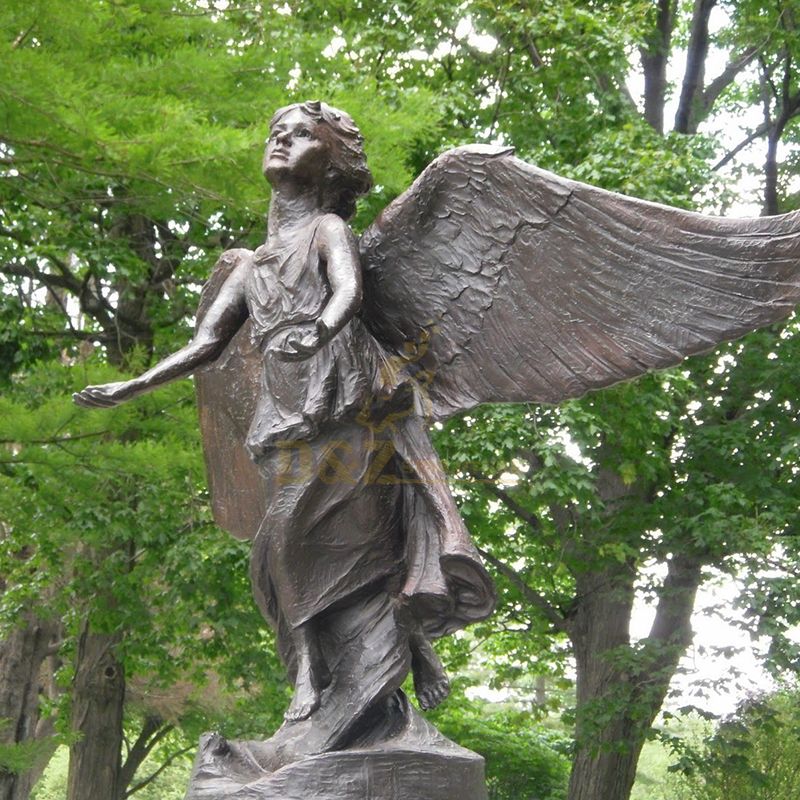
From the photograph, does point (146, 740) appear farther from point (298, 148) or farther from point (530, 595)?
point (298, 148)

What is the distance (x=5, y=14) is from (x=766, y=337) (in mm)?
7329

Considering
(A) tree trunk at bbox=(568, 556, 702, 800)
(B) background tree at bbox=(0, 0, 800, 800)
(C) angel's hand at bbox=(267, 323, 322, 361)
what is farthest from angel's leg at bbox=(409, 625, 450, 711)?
(A) tree trunk at bbox=(568, 556, 702, 800)

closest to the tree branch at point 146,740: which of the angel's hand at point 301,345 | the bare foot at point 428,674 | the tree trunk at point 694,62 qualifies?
the tree trunk at point 694,62

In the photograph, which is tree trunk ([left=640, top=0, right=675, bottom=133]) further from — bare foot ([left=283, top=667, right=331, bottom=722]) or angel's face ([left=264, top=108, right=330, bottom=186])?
bare foot ([left=283, top=667, right=331, bottom=722])

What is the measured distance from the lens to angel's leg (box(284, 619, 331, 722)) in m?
4.39

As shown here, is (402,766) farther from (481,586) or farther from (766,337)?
(766,337)

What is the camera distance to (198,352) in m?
4.77

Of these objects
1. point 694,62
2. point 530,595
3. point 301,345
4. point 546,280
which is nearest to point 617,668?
point 530,595

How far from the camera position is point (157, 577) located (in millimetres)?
12688

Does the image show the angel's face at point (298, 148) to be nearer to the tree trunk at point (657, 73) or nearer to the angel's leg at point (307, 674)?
the angel's leg at point (307, 674)

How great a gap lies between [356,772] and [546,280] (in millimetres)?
1755

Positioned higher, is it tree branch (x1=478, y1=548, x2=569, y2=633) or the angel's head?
the angel's head

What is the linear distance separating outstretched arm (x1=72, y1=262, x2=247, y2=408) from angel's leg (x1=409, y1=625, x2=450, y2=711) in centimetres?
122

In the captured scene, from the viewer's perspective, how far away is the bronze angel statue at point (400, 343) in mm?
4355
